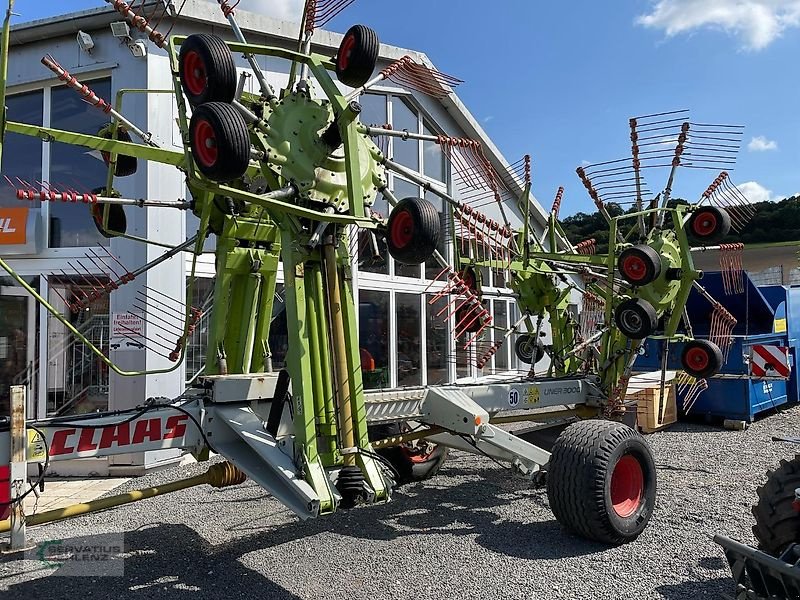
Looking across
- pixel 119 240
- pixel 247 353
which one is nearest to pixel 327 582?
pixel 247 353

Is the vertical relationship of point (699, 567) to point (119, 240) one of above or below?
below

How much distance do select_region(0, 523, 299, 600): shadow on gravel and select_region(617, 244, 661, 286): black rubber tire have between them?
448 cm

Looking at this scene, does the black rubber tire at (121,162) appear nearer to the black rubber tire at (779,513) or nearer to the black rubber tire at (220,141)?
the black rubber tire at (220,141)

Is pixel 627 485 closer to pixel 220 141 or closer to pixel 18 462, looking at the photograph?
pixel 220 141

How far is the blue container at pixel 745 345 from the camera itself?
1002cm

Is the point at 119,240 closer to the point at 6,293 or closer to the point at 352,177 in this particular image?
the point at 6,293

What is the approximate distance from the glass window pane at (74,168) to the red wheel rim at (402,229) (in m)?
5.60

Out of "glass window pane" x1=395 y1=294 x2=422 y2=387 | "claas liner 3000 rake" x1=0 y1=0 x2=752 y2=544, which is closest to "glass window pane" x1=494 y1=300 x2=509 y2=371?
"glass window pane" x1=395 y1=294 x2=422 y2=387

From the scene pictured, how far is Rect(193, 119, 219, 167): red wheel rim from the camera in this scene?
3.32m

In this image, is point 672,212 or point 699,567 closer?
point 699,567

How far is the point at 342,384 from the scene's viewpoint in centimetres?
409

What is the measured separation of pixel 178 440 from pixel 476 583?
6.95 ft

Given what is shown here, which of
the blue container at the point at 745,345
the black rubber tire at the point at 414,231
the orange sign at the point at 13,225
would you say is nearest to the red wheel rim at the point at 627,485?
the black rubber tire at the point at 414,231

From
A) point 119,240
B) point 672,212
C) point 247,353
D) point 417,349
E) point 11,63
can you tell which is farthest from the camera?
point 417,349
